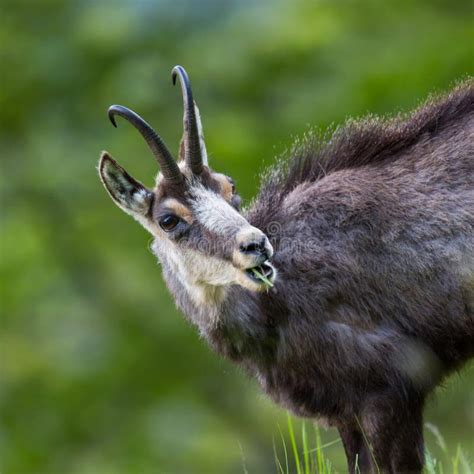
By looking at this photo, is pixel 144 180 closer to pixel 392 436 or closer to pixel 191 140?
pixel 191 140

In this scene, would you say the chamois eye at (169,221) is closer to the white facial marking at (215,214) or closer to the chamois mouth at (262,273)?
the white facial marking at (215,214)

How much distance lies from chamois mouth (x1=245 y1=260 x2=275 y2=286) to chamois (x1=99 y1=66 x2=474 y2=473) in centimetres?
23

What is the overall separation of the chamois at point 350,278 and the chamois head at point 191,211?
1 cm

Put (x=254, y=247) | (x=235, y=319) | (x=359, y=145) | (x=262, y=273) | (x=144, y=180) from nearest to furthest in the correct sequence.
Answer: (x=254, y=247) → (x=262, y=273) → (x=235, y=319) → (x=359, y=145) → (x=144, y=180)

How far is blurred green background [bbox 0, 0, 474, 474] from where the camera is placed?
65.1 ft

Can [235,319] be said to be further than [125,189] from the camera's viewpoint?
No

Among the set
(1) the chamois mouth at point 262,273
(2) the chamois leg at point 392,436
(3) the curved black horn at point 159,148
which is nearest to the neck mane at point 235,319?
(1) the chamois mouth at point 262,273

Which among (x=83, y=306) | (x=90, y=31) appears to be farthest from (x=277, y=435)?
(x=90, y=31)

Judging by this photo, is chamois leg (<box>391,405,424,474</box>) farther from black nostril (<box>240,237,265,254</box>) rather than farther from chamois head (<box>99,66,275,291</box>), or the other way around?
black nostril (<box>240,237,265,254</box>)

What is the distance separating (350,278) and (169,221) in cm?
154

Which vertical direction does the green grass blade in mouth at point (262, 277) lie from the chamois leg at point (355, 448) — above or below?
above

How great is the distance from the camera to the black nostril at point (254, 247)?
927 centimetres

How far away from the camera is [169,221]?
32.9ft

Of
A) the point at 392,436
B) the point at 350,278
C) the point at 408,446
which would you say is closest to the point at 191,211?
the point at 350,278
